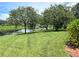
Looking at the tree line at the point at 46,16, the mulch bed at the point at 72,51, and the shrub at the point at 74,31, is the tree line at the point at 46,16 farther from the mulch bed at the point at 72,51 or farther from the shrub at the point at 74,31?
the mulch bed at the point at 72,51

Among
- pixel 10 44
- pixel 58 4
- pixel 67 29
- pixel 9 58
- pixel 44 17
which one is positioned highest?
pixel 58 4

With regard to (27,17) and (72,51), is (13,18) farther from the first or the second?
(72,51)

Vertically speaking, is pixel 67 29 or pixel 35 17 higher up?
pixel 35 17

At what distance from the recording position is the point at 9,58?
17.3 ft

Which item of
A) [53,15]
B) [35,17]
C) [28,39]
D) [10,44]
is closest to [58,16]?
[53,15]

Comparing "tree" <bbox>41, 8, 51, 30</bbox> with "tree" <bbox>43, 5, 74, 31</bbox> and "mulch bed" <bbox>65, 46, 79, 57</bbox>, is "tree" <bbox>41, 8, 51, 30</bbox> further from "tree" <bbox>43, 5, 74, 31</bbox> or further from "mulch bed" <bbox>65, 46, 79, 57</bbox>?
"mulch bed" <bbox>65, 46, 79, 57</bbox>

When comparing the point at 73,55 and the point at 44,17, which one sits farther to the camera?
the point at 44,17

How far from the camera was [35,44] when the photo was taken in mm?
5477

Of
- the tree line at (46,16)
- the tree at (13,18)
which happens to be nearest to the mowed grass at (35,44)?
the tree line at (46,16)

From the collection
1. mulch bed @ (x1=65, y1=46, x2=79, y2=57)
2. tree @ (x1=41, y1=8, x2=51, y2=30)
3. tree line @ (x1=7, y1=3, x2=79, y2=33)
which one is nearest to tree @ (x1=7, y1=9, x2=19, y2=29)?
tree line @ (x1=7, y1=3, x2=79, y2=33)

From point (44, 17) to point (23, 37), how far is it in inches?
35.0

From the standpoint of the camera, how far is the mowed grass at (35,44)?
5.36 m

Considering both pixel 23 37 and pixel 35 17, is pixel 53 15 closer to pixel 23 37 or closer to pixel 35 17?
pixel 35 17

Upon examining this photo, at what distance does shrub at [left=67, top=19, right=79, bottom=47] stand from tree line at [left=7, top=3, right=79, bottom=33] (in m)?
0.13
